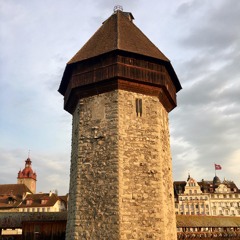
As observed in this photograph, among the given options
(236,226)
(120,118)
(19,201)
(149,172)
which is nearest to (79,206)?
(149,172)

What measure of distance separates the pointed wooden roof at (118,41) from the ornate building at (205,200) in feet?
119

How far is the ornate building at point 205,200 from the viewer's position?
1815 inches

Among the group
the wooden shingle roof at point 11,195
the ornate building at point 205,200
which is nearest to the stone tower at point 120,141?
the wooden shingle roof at point 11,195

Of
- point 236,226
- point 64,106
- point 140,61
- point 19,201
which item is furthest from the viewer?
point 19,201

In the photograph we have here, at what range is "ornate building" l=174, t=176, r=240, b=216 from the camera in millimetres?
46094

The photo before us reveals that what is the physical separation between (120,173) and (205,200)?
39344 millimetres

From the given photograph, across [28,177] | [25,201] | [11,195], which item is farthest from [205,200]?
[28,177]

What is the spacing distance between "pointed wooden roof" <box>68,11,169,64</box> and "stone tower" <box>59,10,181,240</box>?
0.19ft

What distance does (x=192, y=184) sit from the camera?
46938 millimetres

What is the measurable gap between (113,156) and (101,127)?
49.4 inches

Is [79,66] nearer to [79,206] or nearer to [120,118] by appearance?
[120,118]

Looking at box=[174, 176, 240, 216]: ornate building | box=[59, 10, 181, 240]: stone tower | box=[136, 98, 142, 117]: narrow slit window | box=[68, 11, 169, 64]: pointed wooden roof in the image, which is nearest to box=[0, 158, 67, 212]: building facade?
box=[174, 176, 240, 216]: ornate building

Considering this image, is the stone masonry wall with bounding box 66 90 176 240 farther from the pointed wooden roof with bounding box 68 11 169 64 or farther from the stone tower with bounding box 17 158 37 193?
the stone tower with bounding box 17 158 37 193

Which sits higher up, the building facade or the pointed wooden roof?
the pointed wooden roof
